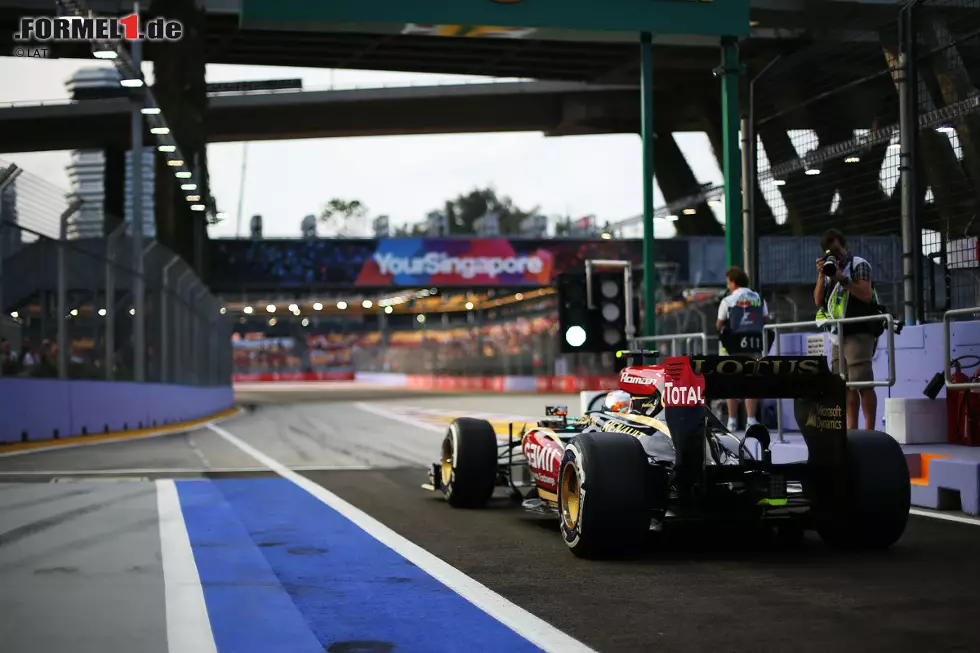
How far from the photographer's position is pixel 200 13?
35.0 m

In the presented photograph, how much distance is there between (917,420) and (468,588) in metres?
6.52

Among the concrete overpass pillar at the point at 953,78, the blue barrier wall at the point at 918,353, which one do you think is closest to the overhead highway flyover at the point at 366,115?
the concrete overpass pillar at the point at 953,78

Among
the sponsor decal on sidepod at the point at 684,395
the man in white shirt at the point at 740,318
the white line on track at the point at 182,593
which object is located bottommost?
the white line on track at the point at 182,593

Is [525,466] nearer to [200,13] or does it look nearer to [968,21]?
[968,21]

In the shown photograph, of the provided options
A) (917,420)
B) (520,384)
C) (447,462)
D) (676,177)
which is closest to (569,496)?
(447,462)

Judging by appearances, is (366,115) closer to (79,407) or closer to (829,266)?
(79,407)

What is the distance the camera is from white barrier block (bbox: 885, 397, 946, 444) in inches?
461

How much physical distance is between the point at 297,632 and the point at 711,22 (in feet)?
39.5

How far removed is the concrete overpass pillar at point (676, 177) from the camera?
4684 centimetres

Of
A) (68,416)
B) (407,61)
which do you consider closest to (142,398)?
(68,416)

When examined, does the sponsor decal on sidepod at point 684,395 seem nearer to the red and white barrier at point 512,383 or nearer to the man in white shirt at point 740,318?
the man in white shirt at point 740,318

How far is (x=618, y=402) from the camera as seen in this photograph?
9.34m

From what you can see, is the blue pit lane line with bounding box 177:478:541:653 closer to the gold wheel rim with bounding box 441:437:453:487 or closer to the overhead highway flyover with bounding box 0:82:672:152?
the gold wheel rim with bounding box 441:437:453:487

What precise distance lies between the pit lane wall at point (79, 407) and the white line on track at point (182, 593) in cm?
906
